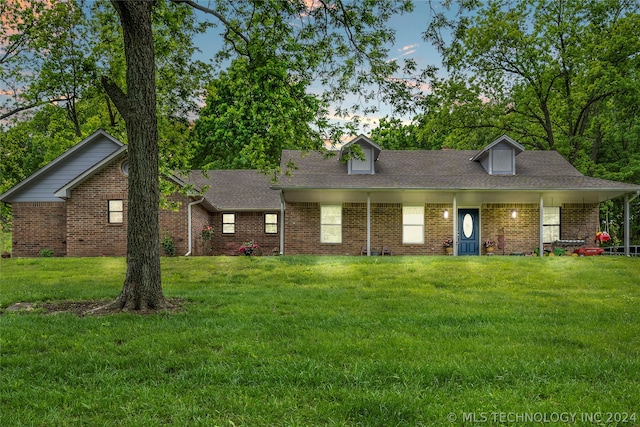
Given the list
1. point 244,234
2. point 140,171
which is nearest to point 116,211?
point 244,234

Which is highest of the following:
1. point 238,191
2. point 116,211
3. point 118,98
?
point 118,98

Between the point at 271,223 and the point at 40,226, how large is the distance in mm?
10445

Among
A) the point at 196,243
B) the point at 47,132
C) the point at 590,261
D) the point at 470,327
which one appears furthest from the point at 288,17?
the point at 47,132

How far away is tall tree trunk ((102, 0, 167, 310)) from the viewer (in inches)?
278

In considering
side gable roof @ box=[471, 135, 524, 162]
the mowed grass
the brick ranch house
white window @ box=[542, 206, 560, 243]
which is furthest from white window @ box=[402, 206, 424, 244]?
the mowed grass

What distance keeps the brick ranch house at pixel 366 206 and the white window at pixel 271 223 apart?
2.85 meters

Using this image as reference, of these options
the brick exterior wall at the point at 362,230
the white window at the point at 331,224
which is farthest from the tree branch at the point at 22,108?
the white window at the point at 331,224

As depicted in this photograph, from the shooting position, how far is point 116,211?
19.4m

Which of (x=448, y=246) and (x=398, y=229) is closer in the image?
(x=448, y=246)

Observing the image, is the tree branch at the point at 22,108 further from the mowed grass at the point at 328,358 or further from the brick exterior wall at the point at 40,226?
the mowed grass at the point at 328,358

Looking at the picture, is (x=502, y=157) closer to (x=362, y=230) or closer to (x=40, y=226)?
(x=362, y=230)

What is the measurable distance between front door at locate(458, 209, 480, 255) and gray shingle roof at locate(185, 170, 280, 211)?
28.4 ft

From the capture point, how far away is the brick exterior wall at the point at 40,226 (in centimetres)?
2050

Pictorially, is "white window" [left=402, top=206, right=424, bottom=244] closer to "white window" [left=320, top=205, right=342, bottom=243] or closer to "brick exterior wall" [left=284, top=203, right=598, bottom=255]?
"brick exterior wall" [left=284, top=203, right=598, bottom=255]
